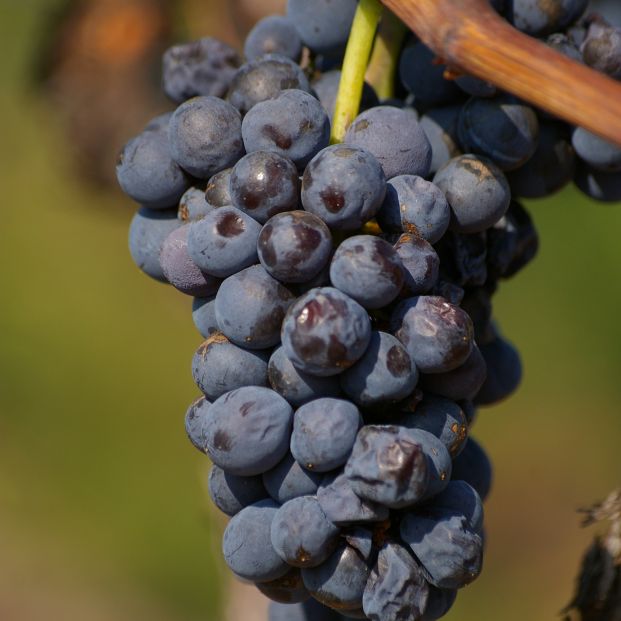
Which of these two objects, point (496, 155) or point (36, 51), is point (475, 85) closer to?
point (496, 155)

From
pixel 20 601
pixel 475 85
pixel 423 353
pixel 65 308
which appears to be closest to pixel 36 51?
pixel 65 308

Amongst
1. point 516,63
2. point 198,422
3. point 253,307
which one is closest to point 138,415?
point 198,422

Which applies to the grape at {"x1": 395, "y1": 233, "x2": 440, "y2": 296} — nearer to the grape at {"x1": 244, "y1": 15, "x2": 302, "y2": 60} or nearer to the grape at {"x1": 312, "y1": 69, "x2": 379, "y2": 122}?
the grape at {"x1": 312, "y1": 69, "x2": 379, "y2": 122}

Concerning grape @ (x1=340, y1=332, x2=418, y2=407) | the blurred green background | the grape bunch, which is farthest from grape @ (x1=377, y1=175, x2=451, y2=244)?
the blurred green background

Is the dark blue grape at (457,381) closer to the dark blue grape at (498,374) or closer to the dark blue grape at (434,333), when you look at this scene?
the dark blue grape at (434,333)

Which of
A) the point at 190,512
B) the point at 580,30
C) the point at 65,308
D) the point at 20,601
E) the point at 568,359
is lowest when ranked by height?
the point at 20,601

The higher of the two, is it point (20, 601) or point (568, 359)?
point (568, 359)

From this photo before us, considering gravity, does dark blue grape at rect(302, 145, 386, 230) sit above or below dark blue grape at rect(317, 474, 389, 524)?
above
